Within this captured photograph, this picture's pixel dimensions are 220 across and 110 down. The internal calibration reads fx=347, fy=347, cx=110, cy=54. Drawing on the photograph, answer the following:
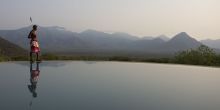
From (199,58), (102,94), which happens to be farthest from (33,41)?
(199,58)

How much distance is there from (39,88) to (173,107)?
302cm

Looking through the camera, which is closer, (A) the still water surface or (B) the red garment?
(A) the still water surface

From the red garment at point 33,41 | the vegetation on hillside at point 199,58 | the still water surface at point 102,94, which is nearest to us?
the still water surface at point 102,94

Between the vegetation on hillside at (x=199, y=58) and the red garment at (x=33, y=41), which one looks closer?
the red garment at (x=33, y=41)

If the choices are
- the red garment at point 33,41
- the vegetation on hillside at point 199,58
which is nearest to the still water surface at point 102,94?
the red garment at point 33,41

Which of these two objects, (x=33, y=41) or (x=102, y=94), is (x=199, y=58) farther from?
(x=102, y=94)

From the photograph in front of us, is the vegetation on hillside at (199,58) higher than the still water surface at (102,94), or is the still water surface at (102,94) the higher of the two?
the vegetation on hillside at (199,58)

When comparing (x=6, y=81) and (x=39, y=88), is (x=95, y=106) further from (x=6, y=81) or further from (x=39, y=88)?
(x=6, y=81)

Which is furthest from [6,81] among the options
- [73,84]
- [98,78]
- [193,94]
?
[193,94]

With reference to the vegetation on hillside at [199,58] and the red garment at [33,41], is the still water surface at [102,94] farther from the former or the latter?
the vegetation on hillside at [199,58]

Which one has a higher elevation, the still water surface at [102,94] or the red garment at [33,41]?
the red garment at [33,41]

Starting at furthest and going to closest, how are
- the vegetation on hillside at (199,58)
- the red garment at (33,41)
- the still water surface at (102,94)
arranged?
the vegetation on hillside at (199,58) → the red garment at (33,41) → the still water surface at (102,94)

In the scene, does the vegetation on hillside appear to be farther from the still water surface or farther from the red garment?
the still water surface

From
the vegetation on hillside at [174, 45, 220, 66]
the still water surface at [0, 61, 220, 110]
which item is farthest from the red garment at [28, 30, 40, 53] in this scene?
the vegetation on hillside at [174, 45, 220, 66]
